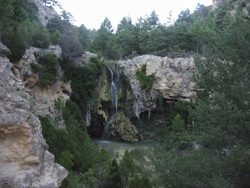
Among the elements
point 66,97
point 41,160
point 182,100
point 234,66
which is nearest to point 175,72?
point 182,100

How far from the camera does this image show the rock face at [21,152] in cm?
542

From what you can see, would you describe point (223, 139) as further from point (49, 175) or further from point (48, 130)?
point (48, 130)

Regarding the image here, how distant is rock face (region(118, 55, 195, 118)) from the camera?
26734 millimetres

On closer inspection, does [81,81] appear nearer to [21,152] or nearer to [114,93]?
[114,93]

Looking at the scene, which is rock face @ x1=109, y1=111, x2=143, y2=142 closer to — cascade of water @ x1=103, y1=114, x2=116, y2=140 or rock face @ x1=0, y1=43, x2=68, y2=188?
cascade of water @ x1=103, y1=114, x2=116, y2=140

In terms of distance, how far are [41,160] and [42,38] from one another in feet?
54.1

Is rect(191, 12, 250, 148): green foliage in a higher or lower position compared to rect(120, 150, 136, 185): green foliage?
higher

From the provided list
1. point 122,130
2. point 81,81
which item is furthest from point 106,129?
point 81,81

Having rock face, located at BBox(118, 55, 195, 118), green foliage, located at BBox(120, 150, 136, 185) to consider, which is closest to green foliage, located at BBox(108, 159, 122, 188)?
green foliage, located at BBox(120, 150, 136, 185)

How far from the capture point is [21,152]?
5.64 metres

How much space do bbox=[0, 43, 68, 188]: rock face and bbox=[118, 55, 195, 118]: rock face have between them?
20818mm

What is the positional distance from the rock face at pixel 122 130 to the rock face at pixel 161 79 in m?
1.76

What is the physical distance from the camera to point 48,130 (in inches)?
406

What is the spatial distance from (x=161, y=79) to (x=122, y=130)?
7969mm
